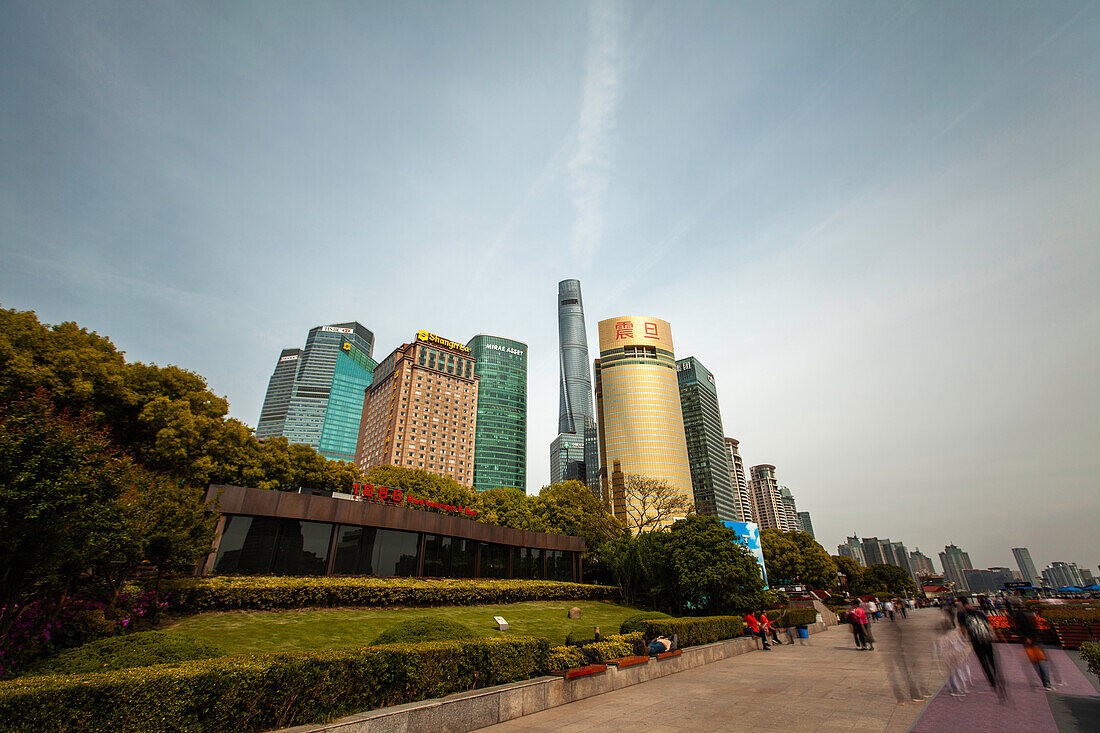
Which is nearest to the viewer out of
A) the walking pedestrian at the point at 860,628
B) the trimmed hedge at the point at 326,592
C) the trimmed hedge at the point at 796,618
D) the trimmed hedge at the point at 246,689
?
the trimmed hedge at the point at 246,689

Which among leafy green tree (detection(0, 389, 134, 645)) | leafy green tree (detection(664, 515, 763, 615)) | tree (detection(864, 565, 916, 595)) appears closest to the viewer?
leafy green tree (detection(0, 389, 134, 645))

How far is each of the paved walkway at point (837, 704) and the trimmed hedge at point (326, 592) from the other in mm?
15346

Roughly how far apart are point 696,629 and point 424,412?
4682 inches

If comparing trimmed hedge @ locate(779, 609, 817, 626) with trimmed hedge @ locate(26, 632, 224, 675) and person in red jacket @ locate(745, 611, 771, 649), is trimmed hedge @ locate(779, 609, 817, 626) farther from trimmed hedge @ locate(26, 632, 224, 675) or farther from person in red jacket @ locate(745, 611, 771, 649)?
trimmed hedge @ locate(26, 632, 224, 675)

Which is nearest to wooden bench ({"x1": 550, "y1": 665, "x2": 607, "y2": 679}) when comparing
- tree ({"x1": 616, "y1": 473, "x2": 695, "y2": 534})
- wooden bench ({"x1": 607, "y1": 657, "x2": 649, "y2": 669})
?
wooden bench ({"x1": 607, "y1": 657, "x2": 649, "y2": 669})

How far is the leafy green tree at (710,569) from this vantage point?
88.0 feet

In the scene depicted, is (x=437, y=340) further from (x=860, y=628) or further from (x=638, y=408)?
(x=860, y=628)

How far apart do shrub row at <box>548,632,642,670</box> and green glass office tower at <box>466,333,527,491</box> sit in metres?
142

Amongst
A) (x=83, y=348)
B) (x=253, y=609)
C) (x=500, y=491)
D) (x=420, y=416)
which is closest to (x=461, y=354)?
(x=420, y=416)

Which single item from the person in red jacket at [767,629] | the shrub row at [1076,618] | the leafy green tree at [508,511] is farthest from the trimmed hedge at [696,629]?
the leafy green tree at [508,511]

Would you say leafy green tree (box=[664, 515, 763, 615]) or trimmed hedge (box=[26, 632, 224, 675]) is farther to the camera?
leafy green tree (box=[664, 515, 763, 615])

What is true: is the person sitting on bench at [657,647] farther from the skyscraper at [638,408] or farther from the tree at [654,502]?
the skyscraper at [638,408]

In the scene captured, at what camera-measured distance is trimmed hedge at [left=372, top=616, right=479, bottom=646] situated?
1055 cm

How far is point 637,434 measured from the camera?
127938 mm
